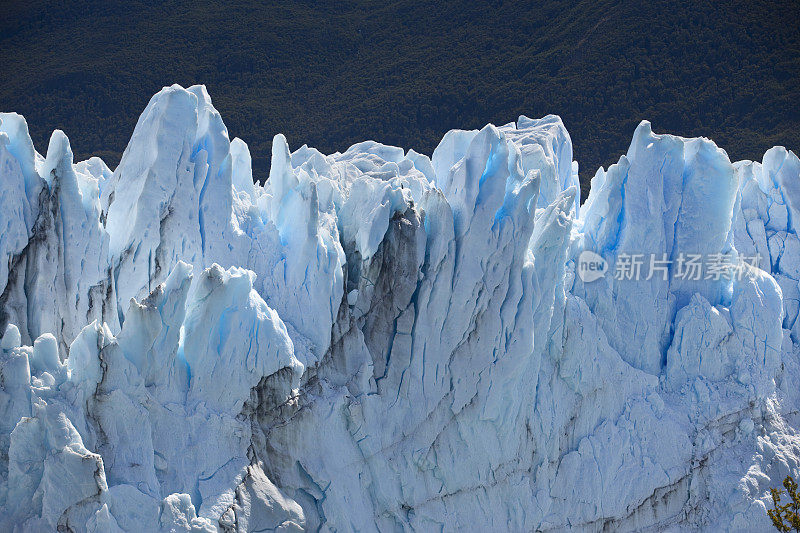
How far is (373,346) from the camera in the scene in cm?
1195

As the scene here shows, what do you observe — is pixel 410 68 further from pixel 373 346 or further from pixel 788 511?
pixel 788 511

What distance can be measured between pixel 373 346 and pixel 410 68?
40.9 meters

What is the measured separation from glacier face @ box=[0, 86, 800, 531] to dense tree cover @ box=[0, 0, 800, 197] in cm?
2698

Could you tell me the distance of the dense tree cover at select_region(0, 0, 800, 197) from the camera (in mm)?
44812

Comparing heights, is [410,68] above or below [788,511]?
below

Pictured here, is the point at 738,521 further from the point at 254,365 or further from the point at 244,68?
the point at 244,68

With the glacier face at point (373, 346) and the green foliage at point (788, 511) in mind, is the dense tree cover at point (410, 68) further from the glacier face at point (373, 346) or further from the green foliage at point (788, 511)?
the green foliage at point (788, 511)

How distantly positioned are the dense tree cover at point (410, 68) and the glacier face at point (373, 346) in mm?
26978

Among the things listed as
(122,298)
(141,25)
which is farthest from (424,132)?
(122,298)

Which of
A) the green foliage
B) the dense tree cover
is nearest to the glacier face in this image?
the green foliage

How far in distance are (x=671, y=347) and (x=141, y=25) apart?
151 feet

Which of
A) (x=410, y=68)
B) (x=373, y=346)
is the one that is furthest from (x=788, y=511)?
(x=410, y=68)

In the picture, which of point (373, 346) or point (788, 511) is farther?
point (373, 346)

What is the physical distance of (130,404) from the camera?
10.2 metres
